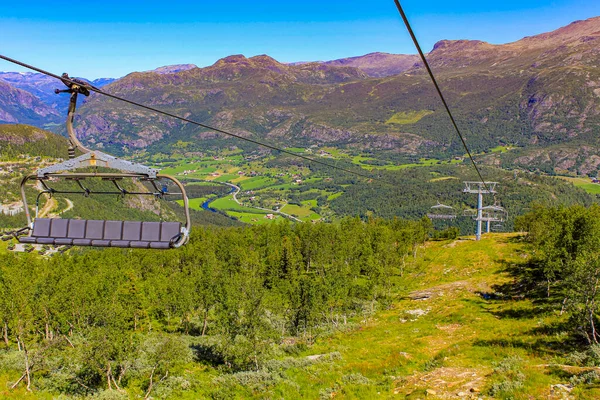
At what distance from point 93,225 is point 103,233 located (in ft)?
1.26

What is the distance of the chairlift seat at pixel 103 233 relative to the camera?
33.1 feet

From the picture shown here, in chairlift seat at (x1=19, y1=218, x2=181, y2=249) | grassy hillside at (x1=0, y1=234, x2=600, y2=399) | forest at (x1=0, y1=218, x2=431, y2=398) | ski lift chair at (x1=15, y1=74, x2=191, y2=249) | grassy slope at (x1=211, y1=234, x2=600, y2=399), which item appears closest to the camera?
ski lift chair at (x1=15, y1=74, x2=191, y2=249)

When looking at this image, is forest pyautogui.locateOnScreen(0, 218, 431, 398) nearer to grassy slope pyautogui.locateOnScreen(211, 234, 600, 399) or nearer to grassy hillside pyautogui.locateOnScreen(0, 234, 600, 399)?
grassy hillside pyautogui.locateOnScreen(0, 234, 600, 399)

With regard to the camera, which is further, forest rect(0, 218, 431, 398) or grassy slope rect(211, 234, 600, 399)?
forest rect(0, 218, 431, 398)

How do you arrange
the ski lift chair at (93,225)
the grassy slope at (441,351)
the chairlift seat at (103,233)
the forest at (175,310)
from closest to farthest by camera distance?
the ski lift chair at (93,225) → the chairlift seat at (103,233) → the grassy slope at (441,351) → the forest at (175,310)

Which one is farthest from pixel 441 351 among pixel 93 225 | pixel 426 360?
pixel 93 225

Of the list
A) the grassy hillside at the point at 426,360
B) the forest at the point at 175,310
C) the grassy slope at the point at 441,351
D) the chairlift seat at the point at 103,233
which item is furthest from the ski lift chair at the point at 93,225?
the forest at the point at 175,310

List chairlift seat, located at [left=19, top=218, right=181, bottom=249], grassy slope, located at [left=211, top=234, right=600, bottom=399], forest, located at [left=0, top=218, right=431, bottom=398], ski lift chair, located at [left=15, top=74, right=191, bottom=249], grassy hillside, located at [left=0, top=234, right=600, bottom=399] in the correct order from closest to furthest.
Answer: ski lift chair, located at [left=15, top=74, right=191, bottom=249] < chairlift seat, located at [left=19, top=218, right=181, bottom=249] < grassy hillside, located at [left=0, top=234, right=600, bottom=399] < grassy slope, located at [left=211, top=234, right=600, bottom=399] < forest, located at [left=0, top=218, right=431, bottom=398]

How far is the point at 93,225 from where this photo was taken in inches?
410

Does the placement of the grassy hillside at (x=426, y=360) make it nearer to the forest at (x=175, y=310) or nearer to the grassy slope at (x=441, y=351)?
the grassy slope at (x=441, y=351)

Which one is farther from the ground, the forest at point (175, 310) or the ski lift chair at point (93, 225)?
the ski lift chair at point (93, 225)

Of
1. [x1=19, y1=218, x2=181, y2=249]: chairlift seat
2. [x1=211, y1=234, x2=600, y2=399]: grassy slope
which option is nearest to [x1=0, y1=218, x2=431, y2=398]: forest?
[x1=211, y1=234, x2=600, y2=399]: grassy slope

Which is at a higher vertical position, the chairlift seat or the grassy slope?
the chairlift seat

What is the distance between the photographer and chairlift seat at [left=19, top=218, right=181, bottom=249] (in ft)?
33.1
